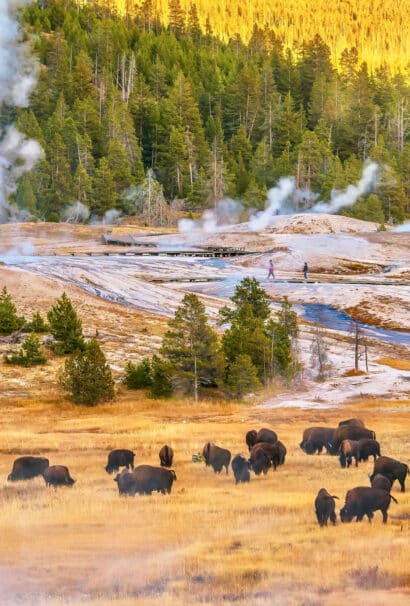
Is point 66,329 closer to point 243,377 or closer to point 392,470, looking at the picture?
point 243,377

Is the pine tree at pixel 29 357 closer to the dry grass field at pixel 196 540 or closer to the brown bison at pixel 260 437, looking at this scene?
the dry grass field at pixel 196 540

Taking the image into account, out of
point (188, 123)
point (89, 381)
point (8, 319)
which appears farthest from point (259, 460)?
point (188, 123)

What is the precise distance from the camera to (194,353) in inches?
1570

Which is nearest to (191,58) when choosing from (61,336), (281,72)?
(281,72)

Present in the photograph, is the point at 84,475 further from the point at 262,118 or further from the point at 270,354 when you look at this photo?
the point at 262,118

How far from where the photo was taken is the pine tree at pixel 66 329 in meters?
46.0

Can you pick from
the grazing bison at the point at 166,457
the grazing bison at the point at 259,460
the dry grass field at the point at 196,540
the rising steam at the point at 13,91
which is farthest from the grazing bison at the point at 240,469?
the rising steam at the point at 13,91

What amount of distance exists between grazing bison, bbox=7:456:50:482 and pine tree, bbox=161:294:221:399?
17506 millimetres

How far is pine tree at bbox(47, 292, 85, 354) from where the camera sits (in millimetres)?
45969

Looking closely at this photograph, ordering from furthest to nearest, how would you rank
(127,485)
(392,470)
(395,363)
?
1. (395,363)
2. (392,470)
3. (127,485)

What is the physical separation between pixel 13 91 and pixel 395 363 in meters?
97.8

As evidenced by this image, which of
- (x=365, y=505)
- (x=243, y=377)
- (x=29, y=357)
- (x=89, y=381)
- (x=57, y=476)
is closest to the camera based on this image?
(x=365, y=505)

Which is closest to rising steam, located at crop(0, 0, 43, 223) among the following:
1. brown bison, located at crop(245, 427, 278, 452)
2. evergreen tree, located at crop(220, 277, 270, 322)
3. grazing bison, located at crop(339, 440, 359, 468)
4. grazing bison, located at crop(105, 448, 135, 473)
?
evergreen tree, located at crop(220, 277, 270, 322)

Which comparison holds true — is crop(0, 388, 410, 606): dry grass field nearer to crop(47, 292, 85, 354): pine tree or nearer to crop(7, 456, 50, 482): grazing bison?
crop(7, 456, 50, 482): grazing bison
